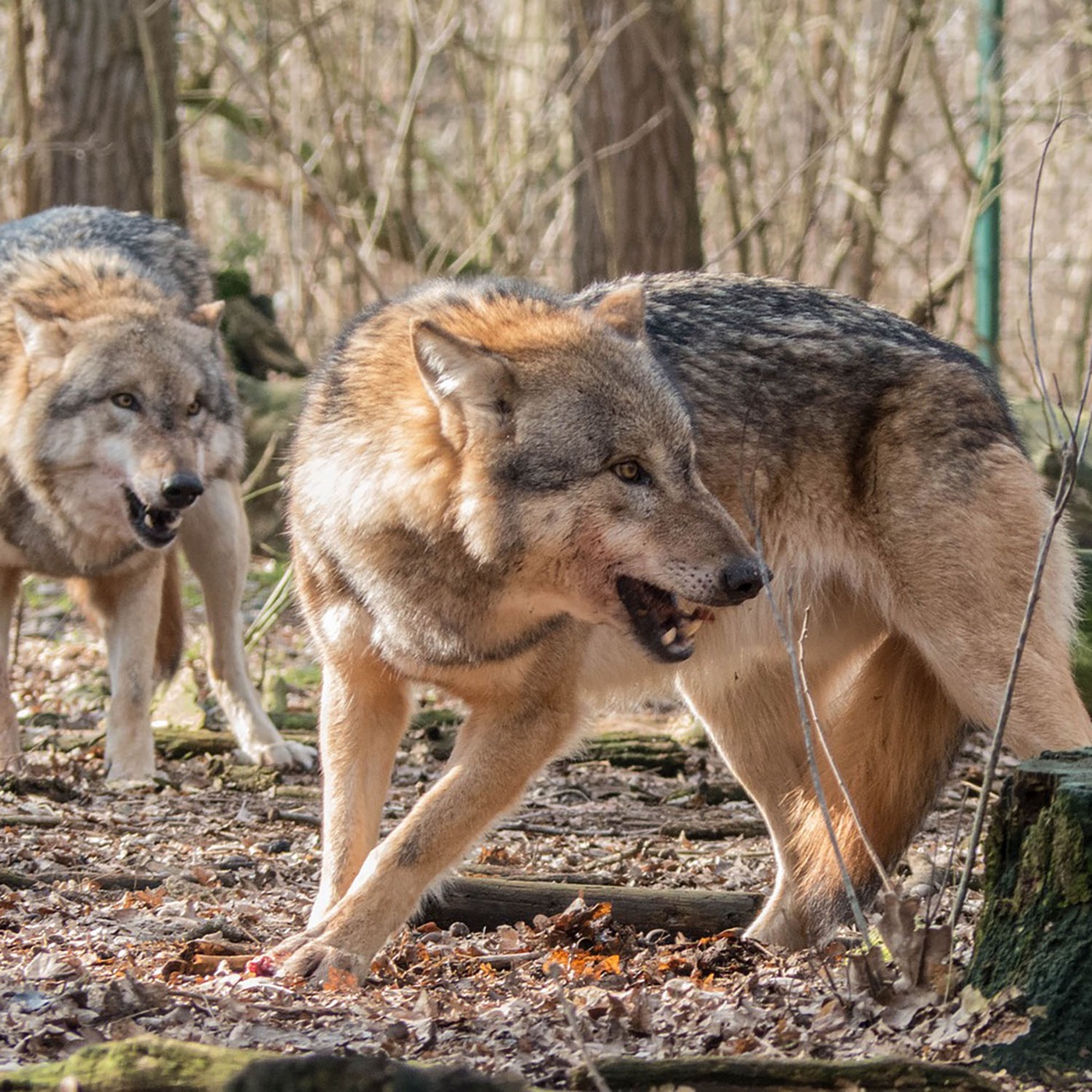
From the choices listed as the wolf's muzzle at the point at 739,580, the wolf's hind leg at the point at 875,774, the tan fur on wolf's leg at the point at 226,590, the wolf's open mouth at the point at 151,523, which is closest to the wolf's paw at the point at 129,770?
the tan fur on wolf's leg at the point at 226,590

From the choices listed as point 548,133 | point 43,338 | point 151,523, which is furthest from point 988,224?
point 43,338

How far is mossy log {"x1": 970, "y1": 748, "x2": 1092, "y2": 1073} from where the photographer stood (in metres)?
2.70

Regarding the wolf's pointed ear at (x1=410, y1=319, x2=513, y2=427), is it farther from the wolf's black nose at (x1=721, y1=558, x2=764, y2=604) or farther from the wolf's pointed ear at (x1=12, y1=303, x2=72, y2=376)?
the wolf's pointed ear at (x1=12, y1=303, x2=72, y2=376)

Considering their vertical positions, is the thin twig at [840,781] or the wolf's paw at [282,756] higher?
the thin twig at [840,781]

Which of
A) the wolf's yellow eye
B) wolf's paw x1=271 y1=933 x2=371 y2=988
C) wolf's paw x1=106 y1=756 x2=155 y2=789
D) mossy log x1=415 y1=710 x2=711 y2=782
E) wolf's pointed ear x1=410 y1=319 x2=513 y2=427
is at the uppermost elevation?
wolf's pointed ear x1=410 y1=319 x2=513 y2=427

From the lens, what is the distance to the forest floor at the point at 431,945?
298 centimetres

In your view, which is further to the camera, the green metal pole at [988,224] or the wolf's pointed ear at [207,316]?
Answer: the green metal pole at [988,224]

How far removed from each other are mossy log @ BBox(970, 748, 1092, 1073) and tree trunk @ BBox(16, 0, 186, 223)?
8.06 metres

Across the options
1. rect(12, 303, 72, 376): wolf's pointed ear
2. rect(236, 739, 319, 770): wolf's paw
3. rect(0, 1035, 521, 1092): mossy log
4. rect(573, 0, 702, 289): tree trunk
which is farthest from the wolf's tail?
rect(573, 0, 702, 289): tree trunk

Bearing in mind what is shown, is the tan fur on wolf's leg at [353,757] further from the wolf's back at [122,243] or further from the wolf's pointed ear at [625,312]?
the wolf's back at [122,243]

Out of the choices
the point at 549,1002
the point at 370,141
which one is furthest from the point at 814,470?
the point at 370,141

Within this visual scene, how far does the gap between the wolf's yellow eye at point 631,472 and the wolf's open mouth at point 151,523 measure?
121 inches

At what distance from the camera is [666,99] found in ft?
32.0

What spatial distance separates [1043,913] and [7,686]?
16.5 ft
